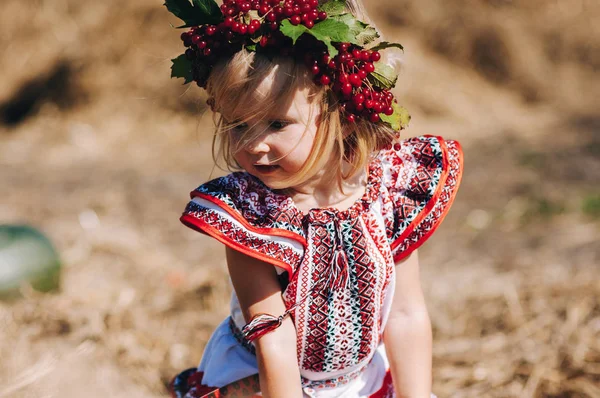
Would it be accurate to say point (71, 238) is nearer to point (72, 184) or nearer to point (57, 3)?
point (72, 184)

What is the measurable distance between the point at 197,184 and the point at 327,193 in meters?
3.52

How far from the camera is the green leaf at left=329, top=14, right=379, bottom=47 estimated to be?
5.57 feet

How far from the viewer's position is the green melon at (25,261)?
3416 millimetres

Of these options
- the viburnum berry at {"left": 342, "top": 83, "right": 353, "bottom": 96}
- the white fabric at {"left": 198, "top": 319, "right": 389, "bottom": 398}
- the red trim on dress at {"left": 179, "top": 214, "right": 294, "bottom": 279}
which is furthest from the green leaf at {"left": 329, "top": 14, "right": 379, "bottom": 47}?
the white fabric at {"left": 198, "top": 319, "right": 389, "bottom": 398}

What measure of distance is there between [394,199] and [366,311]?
1.10 ft

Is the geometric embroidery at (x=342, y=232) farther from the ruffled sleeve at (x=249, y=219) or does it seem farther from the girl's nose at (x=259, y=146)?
the girl's nose at (x=259, y=146)

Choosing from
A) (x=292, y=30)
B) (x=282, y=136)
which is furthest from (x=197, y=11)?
(x=282, y=136)

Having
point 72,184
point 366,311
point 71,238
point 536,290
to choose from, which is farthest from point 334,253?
point 72,184

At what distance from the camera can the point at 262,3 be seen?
5.52 ft

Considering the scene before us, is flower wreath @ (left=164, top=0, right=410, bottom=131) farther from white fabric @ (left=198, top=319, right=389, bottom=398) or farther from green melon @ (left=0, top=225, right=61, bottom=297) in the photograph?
green melon @ (left=0, top=225, right=61, bottom=297)

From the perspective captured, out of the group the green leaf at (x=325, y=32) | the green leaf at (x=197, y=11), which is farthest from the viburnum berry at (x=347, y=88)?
the green leaf at (x=197, y=11)

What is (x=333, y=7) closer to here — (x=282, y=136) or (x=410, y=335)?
(x=282, y=136)

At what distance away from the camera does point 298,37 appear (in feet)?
5.35

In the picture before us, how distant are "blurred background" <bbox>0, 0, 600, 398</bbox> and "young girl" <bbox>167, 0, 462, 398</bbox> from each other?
176mm
